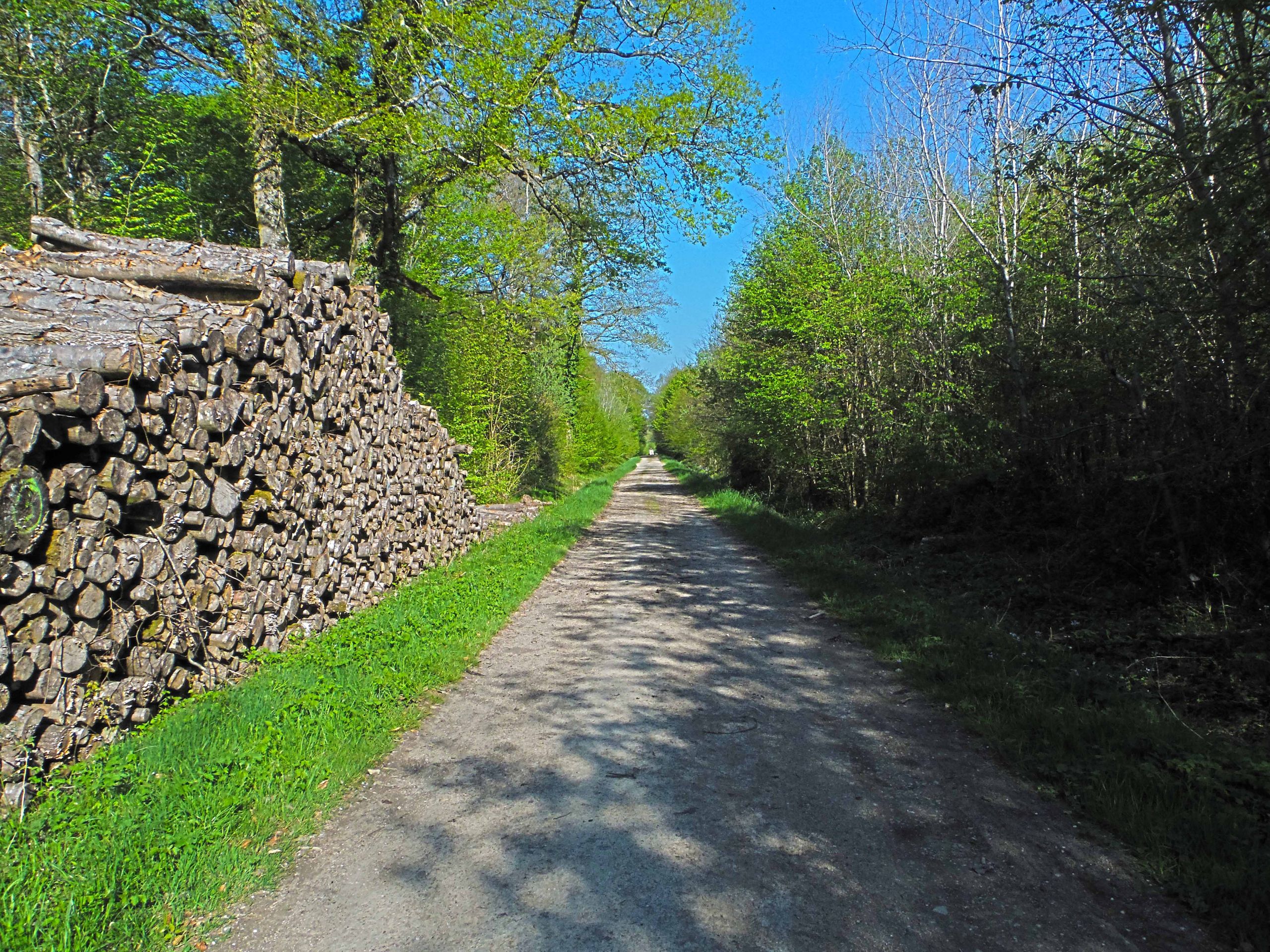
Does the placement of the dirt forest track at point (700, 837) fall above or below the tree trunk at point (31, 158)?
below

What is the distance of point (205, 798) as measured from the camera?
3416mm

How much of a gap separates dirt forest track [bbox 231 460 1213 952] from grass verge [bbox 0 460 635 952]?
22 centimetres

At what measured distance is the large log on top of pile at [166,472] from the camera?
3.56 meters

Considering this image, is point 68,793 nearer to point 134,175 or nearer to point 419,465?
point 419,465

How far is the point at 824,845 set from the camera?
333 cm

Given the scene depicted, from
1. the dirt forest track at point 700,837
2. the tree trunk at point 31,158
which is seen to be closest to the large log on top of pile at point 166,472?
the dirt forest track at point 700,837

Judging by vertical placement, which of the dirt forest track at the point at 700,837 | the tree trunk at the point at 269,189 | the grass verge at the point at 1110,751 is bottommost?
the dirt forest track at the point at 700,837

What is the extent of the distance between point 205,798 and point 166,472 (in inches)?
84.1

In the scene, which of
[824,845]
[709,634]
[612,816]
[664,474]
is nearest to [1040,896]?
[824,845]

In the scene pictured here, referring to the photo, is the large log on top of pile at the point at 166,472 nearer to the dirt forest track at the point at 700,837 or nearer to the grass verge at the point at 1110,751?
the dirt forest track at the point at 700,837

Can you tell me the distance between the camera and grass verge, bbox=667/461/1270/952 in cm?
301

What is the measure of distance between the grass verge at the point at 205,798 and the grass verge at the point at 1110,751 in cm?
388

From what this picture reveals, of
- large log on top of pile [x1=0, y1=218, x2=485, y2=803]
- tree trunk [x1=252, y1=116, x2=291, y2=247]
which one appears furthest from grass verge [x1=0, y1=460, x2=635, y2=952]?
tree trunk [x1=252, y1=116, x2=291, y2=247]

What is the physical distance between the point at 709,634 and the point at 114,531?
16.4 ft
